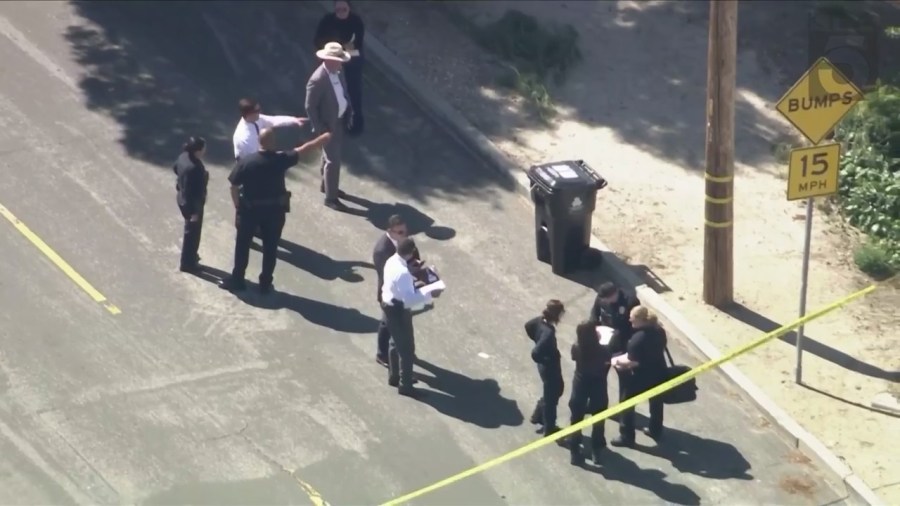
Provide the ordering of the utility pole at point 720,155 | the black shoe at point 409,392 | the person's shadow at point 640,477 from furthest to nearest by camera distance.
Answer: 1. the utility pole at point 720,155
2. the black shoe at point 409,392
3. the person's shadow at point 640,477

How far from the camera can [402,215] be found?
52.3 feet

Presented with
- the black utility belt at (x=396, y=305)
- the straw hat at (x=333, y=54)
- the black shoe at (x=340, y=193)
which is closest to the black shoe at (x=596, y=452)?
the black utility belt at (x=396, y=305)

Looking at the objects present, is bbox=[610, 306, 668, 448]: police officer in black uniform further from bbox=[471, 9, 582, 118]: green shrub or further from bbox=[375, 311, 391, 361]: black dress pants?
bbox=[471, 9, 582, 118]: green shrub

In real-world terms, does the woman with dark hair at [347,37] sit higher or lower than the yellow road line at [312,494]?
higher

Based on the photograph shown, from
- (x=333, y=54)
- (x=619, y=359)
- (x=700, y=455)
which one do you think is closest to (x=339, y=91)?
(x=333, y=54)

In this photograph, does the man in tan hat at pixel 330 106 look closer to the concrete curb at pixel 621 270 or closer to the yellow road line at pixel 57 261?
the concrete curb at pixel 621 270

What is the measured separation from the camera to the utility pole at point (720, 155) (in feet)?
46.3

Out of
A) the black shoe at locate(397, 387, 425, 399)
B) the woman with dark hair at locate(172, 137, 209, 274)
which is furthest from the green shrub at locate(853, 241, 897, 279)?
the woman with dark hair at locate(172, 137, 209, 274)

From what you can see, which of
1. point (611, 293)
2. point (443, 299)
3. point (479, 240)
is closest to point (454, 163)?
point (479, 240)

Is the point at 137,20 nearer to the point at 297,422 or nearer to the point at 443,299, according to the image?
the point at 443,299

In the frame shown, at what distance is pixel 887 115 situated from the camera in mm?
17016

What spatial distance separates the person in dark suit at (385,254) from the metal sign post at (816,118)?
3.35 metres

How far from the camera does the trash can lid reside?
1495 cm

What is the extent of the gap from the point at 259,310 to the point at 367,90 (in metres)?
4.97
